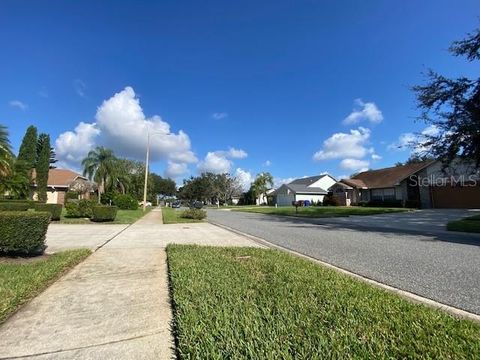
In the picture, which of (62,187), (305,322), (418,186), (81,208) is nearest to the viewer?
(305,322)

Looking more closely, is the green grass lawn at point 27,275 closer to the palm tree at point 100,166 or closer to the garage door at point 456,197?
the garage door at point 456,197

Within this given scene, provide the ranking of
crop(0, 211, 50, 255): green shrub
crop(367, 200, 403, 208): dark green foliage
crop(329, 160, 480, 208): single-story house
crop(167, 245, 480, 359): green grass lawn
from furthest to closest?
crop(367, 200, 403, 208): dark green foliage < crop(329, 160, 480, 208): single-story house < crop(0, 211, 50, 255): green shrub < crop(167, 245, 480, 359): green grass lawn

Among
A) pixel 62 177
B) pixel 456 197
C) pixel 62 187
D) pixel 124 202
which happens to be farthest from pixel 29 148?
pixel 456 197

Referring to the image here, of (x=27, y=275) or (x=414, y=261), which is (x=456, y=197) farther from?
(x=27, y=275)

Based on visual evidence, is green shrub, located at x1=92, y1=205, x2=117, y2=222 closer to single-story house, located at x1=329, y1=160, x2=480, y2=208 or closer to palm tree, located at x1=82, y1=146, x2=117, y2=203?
single-story house, located at x1=329, y1=160, x2=480, y2=208

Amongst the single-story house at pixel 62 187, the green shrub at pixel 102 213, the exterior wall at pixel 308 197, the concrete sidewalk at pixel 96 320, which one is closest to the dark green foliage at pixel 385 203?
the exterior wall at pixel 308 197

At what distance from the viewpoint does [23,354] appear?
343 cm

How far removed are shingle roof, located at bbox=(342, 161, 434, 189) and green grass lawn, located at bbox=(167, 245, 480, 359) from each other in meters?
40.6

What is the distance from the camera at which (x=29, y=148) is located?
39.3 meters

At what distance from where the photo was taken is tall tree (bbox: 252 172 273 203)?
85.8 metres

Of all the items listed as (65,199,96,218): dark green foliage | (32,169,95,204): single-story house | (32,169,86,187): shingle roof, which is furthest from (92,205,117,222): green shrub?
(32,169,86,187): shingle roof

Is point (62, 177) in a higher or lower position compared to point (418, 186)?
higher

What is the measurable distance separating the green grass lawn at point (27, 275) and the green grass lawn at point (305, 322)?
87.8 inches

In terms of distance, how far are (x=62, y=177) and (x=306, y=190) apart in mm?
42238
